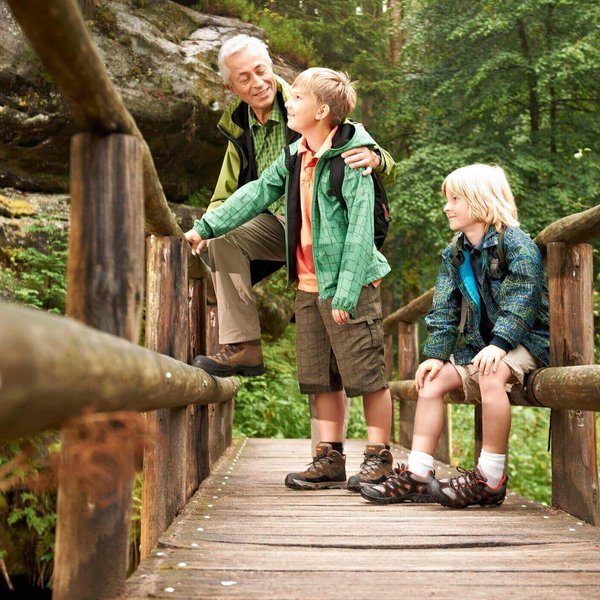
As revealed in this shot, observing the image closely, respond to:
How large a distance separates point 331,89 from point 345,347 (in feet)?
3.69

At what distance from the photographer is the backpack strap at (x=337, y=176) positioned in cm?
365

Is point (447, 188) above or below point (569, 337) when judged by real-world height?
above

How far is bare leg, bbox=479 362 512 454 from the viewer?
3.18 metres

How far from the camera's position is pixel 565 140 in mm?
15820

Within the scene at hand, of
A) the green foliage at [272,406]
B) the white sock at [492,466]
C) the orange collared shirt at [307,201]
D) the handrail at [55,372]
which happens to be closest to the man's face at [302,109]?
the orange collared shirt at [307,201]

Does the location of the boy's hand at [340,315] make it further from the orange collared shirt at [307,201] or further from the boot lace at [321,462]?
the boot lace at [321,462]

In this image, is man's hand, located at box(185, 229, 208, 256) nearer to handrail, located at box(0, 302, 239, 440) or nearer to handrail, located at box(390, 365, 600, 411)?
handrail, located at box(390, 365, 600, 411)

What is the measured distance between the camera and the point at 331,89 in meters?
3.69

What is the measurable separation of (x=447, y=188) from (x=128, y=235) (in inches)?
82.3

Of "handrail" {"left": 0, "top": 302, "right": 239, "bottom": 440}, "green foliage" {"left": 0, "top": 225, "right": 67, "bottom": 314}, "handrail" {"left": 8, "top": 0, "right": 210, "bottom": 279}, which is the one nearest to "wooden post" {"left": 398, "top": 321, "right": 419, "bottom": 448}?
"green foliage" {"left": 0, "top": 225, "right": 67, "bottom": 314}

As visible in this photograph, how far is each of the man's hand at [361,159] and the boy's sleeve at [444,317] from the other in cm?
51

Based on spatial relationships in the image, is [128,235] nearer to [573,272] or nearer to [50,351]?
[50,351]

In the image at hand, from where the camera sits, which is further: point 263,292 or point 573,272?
point 263,292

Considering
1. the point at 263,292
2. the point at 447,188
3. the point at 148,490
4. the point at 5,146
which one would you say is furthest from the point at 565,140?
the point at 148,490
